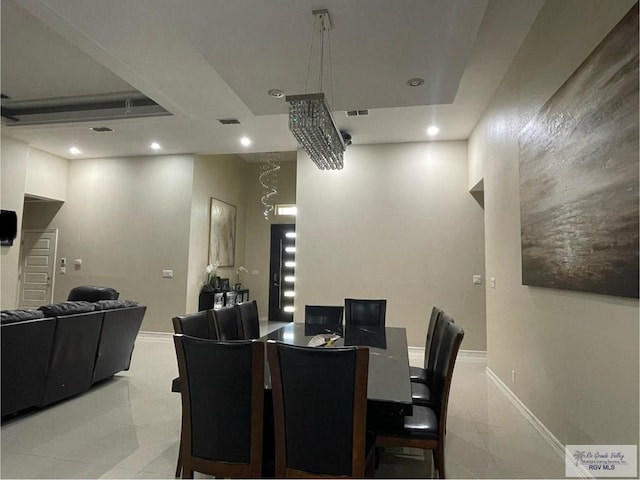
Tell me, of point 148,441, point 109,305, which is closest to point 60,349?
point 109,305

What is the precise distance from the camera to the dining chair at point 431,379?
2.44 metres

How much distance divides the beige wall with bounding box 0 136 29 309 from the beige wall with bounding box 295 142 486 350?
4647 mm

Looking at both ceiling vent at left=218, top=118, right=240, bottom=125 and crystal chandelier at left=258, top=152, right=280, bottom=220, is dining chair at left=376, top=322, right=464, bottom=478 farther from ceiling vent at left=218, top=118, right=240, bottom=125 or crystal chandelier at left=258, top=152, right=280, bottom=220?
crystal chandelier at left=258, top=152, right=280, bottom=220

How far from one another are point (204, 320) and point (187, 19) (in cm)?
207

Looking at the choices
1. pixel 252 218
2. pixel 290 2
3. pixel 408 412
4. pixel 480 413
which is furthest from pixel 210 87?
pixel 252 218

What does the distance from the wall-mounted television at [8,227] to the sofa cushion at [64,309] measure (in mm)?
3501

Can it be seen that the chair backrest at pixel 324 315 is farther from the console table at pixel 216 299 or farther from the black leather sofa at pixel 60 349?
the console table at pixel 216 299

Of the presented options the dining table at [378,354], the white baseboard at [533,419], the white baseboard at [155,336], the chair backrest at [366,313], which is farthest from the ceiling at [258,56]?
the white baseboard at [155,336]

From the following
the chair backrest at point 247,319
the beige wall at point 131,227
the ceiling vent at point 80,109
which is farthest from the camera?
the beige wall at point 131,227

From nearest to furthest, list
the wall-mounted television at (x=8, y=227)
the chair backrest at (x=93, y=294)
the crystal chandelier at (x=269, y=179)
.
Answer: the chair backrest at (x=93, y=294), the wall-mounted television at (x=8, y=227), the crystal chandelier at (x=269, y=179)

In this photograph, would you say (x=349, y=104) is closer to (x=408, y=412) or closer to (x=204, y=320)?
(x=204, y=320)

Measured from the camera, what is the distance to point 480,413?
338 cm

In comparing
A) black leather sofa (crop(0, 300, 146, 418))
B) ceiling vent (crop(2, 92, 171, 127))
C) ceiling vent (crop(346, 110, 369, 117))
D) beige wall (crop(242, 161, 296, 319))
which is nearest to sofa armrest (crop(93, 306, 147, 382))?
black leather sofa (crop(0, 300, 146, 418))

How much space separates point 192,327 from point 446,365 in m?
1.59
